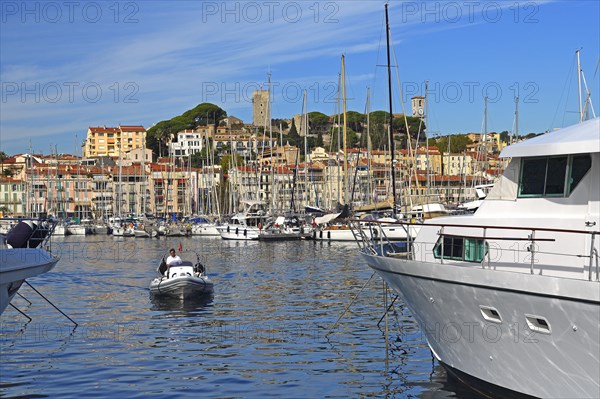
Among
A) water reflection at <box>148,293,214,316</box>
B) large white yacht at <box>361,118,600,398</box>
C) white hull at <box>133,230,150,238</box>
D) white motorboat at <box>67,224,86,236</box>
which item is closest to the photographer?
large white yacht at <box>361,118,600,398</box>

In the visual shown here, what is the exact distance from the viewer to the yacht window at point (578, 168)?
1451 centimetres

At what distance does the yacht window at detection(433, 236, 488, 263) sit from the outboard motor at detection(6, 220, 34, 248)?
1214 cm

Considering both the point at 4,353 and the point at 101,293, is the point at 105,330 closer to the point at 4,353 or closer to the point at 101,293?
the point at 4,353

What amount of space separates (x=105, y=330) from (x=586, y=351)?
51.5ft

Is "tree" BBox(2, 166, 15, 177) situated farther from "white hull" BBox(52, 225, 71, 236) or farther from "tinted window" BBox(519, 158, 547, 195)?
"tinted window" BBox(519, 158, 547, 195)

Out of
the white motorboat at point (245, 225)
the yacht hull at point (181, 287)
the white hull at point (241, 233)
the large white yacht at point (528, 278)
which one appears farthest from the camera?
the white motorboat at point (245, 225)

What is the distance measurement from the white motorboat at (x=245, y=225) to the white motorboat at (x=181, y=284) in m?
51.7

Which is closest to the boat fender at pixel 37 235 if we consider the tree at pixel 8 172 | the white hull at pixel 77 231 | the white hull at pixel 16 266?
the white hull at pixel 16 266

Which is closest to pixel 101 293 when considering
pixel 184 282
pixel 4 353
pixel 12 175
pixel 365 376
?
pixel 184 282

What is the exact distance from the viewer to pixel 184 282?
104 ft

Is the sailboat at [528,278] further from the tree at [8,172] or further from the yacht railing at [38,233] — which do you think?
the tree at [8,172]

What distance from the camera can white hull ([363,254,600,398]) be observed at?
43.1 ft

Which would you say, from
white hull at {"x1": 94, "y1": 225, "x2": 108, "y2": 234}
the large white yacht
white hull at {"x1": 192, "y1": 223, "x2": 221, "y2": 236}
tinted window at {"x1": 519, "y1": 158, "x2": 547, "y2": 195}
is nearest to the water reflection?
the large white yacht

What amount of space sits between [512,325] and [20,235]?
563 inches
